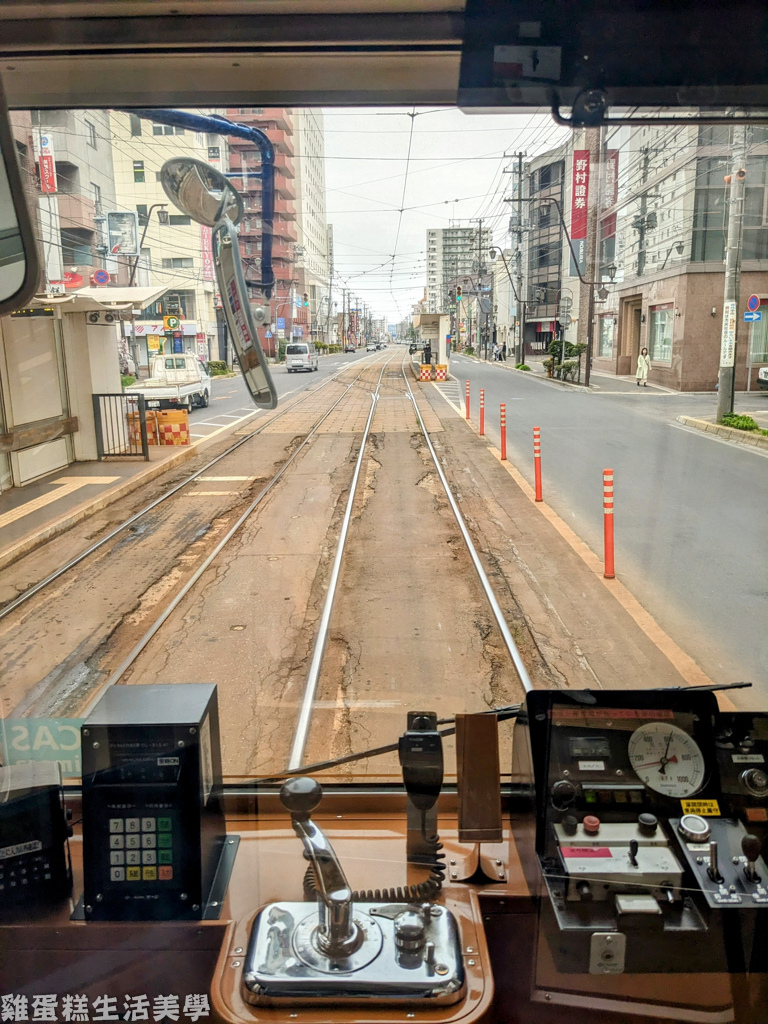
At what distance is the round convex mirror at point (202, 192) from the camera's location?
164 centimetres

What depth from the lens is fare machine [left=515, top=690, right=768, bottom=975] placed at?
5.18 ft

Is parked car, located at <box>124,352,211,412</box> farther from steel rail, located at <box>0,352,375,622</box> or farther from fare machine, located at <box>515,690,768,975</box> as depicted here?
fare machine, located at <box>515,690,768,975</box>

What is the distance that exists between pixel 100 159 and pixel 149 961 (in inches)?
81.9

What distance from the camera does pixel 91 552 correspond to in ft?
23.2

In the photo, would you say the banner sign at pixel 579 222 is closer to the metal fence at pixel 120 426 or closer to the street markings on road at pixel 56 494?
the street markings on road at pixel 56 494

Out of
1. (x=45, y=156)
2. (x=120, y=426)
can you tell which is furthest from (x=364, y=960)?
(x=120, y=426)

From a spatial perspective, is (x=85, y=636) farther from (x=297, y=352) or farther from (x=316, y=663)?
(x=297, y=352)

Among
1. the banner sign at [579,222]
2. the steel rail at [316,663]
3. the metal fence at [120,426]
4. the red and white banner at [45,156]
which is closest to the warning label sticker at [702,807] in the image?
the steel rail at [316,663]

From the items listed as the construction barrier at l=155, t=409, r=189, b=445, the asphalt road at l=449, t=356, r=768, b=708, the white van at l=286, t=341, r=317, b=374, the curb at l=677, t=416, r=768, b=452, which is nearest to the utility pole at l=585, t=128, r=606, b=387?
the white van at l=286, t=341, r=317, b=374

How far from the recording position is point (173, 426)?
12.9 m

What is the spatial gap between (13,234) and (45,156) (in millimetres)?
933

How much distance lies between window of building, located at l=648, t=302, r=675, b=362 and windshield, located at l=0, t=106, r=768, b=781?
0.13 ft

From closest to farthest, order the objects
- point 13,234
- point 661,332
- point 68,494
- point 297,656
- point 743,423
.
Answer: point 13,234 → point 297,656 → point 661,332 → point 743,423 → point 68,494

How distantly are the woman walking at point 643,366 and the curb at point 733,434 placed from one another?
88 centimetres
